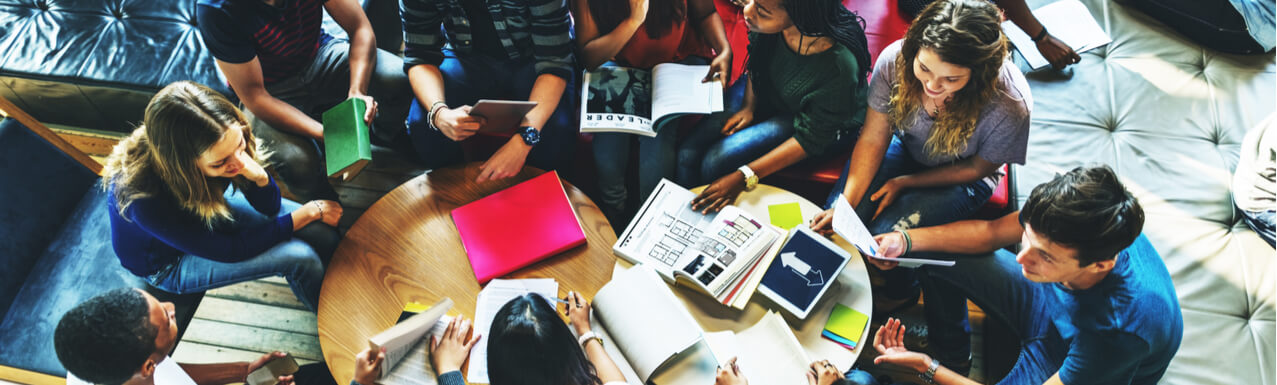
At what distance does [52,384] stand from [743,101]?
2257 mm

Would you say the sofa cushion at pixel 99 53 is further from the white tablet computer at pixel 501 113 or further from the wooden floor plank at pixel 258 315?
the white tablet computer at pixel 501 113

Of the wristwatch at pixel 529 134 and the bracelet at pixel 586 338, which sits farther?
the wristwatch at pixel 529 134

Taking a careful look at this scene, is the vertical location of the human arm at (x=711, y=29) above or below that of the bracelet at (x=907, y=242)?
above

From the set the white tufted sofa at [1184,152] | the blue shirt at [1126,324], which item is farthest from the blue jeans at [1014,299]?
the white tufted sofa at [1184,152]

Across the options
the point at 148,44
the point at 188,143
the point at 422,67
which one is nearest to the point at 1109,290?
the point at 422,67

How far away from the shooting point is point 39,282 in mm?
1915

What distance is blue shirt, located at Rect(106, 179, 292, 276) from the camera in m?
1.78

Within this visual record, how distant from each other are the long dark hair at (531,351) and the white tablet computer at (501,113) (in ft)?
2.29

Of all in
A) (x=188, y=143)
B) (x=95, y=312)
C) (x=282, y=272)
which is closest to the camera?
(x=95, y=312)

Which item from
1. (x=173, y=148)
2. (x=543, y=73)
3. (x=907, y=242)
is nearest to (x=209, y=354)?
(x=173, y=148)

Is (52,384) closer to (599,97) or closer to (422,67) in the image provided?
(422,67)

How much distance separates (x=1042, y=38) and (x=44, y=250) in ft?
11.6

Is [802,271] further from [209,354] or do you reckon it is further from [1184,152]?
[209,354]

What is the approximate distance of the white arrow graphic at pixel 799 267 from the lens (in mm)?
1812
